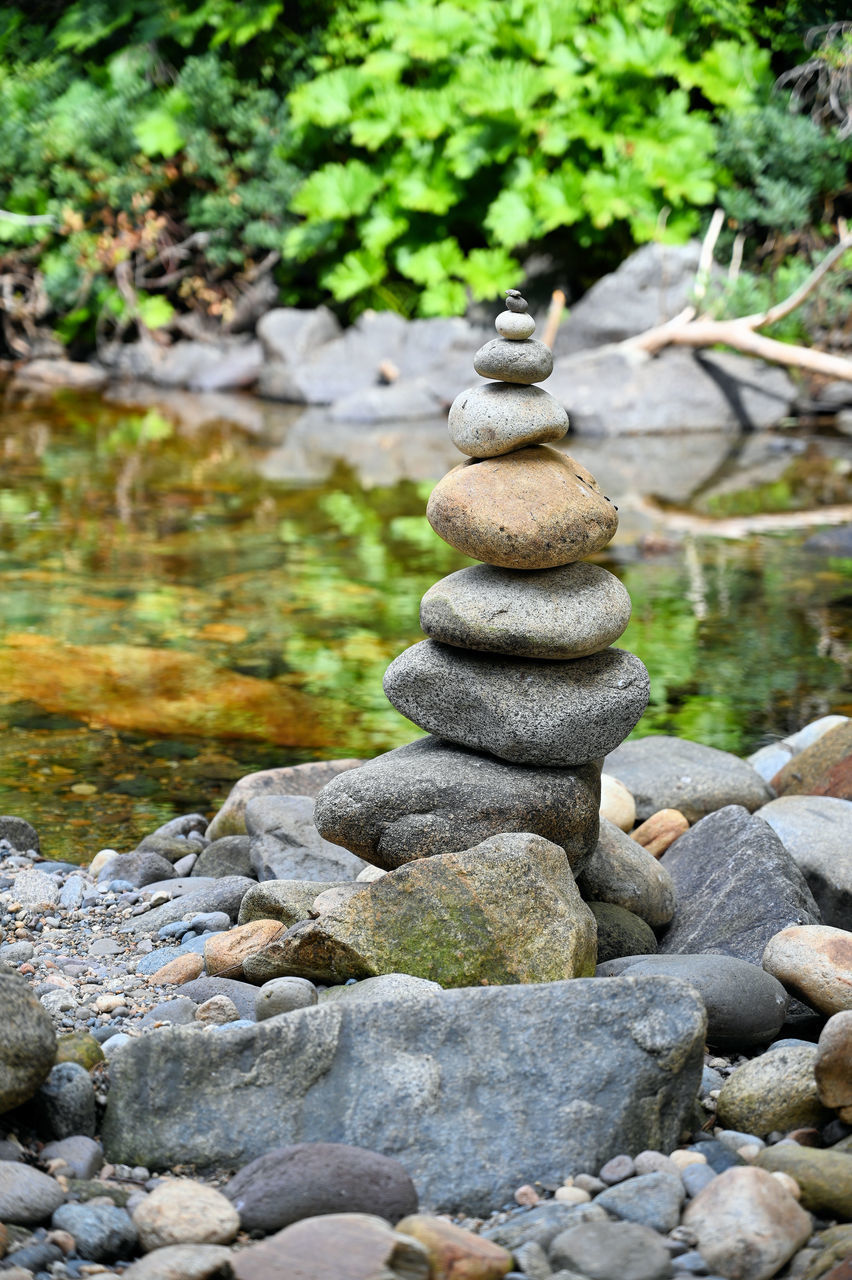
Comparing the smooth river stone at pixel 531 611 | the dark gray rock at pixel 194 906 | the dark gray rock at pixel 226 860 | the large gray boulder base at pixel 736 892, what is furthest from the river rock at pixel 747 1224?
the dark gray rock at pixel 226 860

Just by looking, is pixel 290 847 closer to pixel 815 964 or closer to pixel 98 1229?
pixel 815 964

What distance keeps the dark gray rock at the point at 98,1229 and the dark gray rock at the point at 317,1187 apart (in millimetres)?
193

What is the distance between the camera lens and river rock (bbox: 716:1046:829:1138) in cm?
265

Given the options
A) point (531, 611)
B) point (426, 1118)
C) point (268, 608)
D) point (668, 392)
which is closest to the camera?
point (426, 1118)

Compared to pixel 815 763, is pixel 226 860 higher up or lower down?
lower down

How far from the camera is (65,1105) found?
8.34 feet

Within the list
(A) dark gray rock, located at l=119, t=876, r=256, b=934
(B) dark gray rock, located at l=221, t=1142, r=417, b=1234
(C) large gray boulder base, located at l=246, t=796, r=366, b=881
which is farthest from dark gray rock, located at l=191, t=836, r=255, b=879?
(B) dark gray rock, located at l=221, t=1142, r=417, b=1234

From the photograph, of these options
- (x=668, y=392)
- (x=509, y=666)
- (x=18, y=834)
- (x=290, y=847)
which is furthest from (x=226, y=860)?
(x=668, y=392)

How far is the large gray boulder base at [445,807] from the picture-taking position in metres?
3.38

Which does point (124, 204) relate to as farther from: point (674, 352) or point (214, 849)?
point (214, 849)

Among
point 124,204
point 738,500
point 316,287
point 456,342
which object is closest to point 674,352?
point 456,342

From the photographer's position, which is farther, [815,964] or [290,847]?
[290,847]

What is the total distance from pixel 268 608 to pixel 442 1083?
5137mm

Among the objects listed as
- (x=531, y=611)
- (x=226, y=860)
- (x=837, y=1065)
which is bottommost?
(x=226, y=860)
